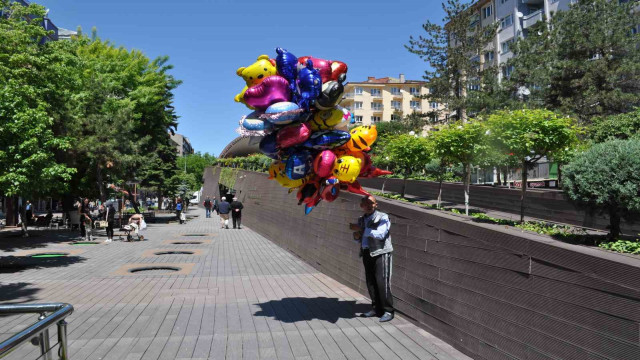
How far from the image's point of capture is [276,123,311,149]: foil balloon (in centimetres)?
554

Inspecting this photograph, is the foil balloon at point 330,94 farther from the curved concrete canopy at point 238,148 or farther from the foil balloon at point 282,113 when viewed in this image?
the curved concrete canopy at point 238,148

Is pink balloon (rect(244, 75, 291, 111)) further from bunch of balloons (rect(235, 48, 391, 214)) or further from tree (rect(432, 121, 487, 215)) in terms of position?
tree (rect(432, 121, 487, 215))

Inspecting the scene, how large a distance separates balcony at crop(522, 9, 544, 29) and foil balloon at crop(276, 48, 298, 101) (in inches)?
1659

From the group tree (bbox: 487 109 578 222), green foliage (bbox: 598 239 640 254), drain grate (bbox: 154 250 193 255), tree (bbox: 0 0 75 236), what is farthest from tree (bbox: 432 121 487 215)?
tree (bbox: 0 0 75 236)

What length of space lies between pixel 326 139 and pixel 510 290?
265 cm

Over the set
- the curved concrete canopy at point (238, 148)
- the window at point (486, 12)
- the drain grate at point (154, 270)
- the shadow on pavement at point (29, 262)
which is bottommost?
the drain grate at point (154, 270)

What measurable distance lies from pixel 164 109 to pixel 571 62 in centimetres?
2812

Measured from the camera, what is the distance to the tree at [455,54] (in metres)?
35.2

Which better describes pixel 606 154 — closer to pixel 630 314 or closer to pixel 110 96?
pixel 630 314

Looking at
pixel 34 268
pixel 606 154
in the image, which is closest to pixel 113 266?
pixel 34 268

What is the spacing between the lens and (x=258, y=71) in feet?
18.6

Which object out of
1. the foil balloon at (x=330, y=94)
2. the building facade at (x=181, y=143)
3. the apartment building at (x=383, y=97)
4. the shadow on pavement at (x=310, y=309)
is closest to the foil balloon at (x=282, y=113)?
the foil balloon at (x=330, y=94)

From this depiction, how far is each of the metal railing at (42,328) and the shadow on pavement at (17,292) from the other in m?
5.59

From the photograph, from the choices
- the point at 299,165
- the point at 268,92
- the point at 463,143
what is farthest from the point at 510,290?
the point at 463,143
